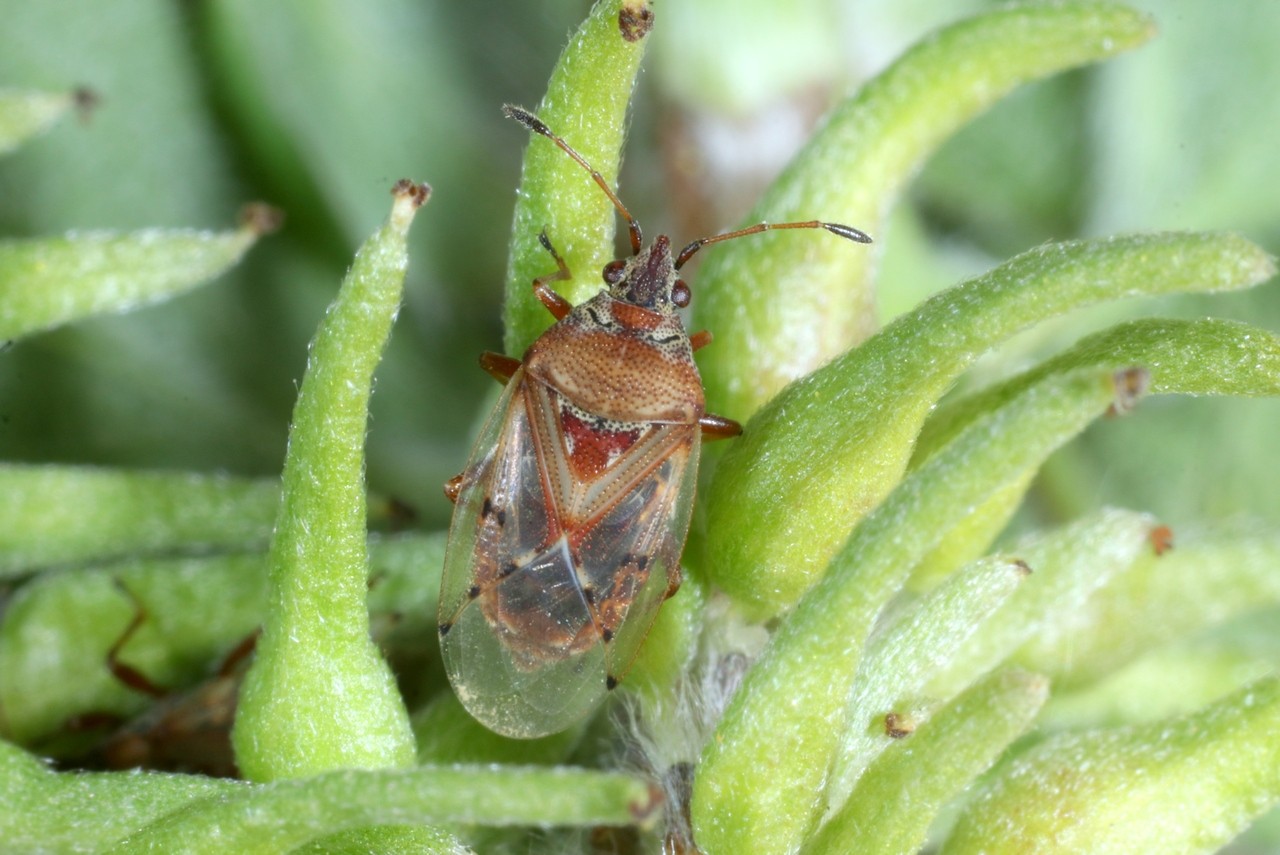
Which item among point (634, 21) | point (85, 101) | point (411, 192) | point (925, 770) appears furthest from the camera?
point (85, 101)

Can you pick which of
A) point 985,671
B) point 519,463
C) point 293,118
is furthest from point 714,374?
point 293,118

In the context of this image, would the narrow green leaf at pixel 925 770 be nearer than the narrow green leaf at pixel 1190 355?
Yes

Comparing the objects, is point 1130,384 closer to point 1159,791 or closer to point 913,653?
point 913,653

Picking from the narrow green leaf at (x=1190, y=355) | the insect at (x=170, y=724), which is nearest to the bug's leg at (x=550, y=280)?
the narrow green leaf at (x=1190, y=355)

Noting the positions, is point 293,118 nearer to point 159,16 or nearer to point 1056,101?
point 159,16

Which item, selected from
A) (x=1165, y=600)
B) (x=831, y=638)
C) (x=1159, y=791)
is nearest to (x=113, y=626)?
(x=831, y=638)

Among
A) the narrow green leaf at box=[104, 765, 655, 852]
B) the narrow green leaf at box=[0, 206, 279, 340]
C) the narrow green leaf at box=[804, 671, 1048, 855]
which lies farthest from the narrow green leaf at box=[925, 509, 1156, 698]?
the narrow green leaf at box=[0, 206, 279, 340]

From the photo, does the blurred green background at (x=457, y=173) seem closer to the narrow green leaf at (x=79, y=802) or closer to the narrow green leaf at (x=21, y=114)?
the narrow green leaf at (x=21, y=114)
